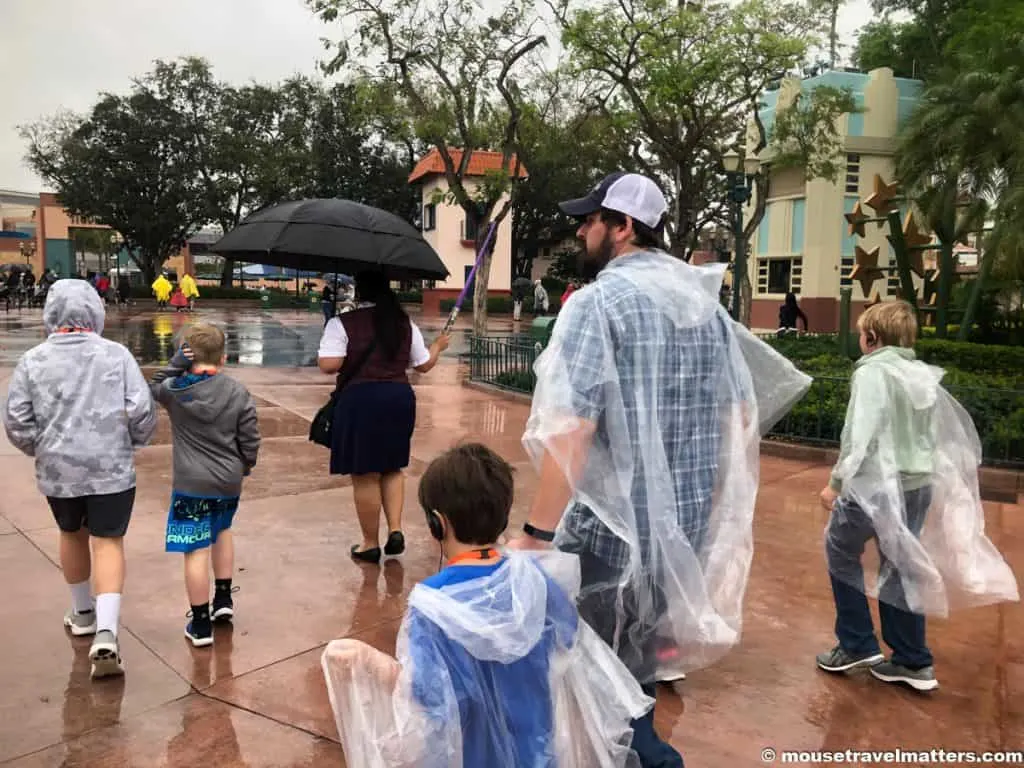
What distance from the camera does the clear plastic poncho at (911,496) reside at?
3324 mm

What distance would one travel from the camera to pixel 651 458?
7.56 ft

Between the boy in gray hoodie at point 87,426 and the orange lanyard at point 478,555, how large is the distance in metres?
1.96

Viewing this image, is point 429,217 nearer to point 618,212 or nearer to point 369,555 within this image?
point 369,555

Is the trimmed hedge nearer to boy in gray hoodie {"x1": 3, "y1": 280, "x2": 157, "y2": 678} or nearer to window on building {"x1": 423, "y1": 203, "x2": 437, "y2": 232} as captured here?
window on building {"x1": 423, "y1": 203, "x2": 437, "y2": 232}

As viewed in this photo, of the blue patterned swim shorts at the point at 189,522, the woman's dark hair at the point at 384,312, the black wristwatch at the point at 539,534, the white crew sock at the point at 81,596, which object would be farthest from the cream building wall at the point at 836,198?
the black wristwatch at the point at 539,534

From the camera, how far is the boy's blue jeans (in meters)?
3.41

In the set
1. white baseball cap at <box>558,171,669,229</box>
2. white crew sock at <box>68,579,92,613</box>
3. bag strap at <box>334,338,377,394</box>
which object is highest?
white baseball cap at <box>558,171,669,229</box>

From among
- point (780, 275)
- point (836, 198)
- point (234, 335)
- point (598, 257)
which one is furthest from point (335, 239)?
point (780, 275)

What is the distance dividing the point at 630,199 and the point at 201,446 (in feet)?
6.95

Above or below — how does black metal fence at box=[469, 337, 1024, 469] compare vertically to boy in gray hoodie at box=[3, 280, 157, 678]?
below

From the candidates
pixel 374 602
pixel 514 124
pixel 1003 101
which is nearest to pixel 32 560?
pixel 374 602

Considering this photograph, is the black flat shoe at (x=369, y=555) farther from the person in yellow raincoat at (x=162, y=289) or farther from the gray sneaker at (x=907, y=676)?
the person in yellow raincoat at (x=162, y=289)

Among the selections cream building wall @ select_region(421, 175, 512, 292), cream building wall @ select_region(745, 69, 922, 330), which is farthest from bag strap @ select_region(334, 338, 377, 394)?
cream building wall @ select_region(421, 175, 512, 292)

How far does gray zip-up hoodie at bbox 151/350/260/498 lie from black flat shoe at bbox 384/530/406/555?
139 centimetres
